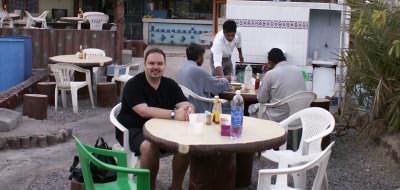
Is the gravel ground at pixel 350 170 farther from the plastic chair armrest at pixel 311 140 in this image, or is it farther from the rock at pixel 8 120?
the rock at pixel 8 120

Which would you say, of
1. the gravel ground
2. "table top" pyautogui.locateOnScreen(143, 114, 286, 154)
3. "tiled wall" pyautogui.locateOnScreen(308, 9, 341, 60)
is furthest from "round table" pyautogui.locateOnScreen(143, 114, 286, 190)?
"tiled wall" pyautogui.locateOnScreen(308, 9, 341, 60)

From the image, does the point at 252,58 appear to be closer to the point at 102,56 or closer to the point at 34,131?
the point at 102,56

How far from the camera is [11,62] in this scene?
10039 millimetres

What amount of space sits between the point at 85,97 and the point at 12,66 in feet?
3.89

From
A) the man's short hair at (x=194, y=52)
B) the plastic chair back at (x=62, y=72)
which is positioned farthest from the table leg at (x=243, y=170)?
the plastic chair back at (x=62, y=72)

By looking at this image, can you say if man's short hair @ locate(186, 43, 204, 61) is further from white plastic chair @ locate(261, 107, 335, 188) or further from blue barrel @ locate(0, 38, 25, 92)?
blue barrel @ locate(0, 38, 25, 92)

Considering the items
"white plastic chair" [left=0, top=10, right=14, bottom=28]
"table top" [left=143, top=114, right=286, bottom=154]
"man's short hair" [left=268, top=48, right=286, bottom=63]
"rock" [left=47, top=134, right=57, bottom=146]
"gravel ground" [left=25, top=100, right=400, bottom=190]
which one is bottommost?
"gravel ground" [left=25, top=100, right=400, bottom=190]

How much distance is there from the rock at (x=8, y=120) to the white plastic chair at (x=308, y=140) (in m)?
3.13

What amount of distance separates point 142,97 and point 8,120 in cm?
269

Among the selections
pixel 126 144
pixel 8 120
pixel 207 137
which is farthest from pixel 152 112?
pixel 8 120

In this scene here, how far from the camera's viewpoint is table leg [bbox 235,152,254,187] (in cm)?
560

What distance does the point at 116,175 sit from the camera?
171 inches

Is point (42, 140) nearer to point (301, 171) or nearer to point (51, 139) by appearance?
point (51, 139)

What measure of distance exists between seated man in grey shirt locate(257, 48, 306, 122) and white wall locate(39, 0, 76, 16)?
14877 millimetres
